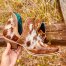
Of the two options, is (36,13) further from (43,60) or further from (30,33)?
(30,33)

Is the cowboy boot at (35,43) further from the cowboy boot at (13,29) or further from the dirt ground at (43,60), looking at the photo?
the dirt ground at (43,60)

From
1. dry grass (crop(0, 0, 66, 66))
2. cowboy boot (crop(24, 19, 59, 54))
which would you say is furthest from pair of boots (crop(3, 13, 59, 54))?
dry grass (crop(0, 0, 66, 66))

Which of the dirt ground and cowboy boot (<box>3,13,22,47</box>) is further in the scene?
the dirt ground

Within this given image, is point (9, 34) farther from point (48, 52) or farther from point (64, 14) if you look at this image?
point (64, 14)

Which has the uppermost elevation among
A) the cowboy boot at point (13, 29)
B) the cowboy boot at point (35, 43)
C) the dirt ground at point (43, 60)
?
the cowboy boot at point (13, 29)

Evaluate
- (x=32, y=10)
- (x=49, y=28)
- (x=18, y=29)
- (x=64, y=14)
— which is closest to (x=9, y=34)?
(x=18, y=29)

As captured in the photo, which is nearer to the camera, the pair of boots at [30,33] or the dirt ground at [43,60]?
the pair of boots at [30,33]

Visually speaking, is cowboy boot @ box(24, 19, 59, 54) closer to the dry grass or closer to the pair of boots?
the pair of boots

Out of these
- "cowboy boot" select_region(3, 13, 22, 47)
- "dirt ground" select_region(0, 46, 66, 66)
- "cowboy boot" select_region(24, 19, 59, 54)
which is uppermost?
"cowboy boot" select_region(3, 13, 22, 47)

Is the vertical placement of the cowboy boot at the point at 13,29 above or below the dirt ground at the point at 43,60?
above

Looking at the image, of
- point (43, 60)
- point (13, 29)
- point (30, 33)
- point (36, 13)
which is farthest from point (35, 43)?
point (36, 13)

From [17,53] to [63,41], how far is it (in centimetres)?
38

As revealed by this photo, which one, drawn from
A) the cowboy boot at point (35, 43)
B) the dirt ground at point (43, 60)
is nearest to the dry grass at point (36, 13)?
the dirt ground at point (43, 60)

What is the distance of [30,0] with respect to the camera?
3.44m
